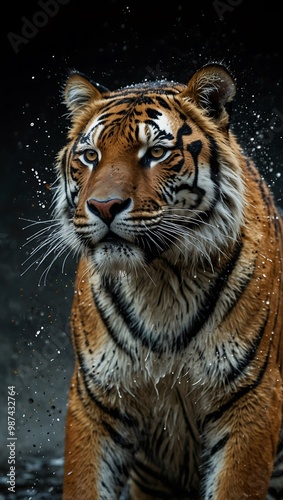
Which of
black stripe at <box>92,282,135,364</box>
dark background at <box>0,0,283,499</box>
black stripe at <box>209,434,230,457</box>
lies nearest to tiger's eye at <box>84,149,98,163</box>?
black stripe at <box>92,282,135,364</box>

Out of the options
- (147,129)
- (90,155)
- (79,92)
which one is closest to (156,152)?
(147,129)

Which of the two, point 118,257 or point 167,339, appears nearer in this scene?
point 118,257

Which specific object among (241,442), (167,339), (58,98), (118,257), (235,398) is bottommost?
(241,442)

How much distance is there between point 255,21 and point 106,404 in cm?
285

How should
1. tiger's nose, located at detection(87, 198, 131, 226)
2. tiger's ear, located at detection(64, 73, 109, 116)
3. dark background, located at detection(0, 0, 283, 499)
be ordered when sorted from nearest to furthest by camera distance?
tiger's nose, located at detection(87, 198, 131, 226) < tiger's ear, located at detection(64, 73, 109, 116) < dark background, located at detection(0, 0, 283, 499)

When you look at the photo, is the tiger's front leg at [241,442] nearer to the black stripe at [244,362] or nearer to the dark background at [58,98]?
the black stripe at [244,362]

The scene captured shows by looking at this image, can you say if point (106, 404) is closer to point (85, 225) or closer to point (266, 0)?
point (85, 225)

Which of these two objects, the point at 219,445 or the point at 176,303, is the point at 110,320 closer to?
the point at 176,303

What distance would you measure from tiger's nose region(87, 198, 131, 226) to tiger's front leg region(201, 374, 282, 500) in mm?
588

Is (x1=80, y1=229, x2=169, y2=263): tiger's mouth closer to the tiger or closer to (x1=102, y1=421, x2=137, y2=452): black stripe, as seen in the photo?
the tiger

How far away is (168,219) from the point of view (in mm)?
2174

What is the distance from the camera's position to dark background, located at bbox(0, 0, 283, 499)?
4.67 m

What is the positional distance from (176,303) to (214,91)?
1.81ft

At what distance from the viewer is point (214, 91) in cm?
232
